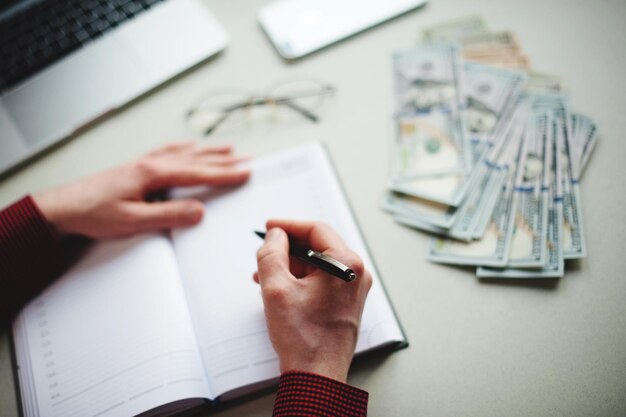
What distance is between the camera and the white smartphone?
3.51ft

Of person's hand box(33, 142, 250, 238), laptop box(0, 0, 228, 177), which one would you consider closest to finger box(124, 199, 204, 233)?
person's hand box(33, 142, 250, 238)

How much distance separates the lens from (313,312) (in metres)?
0.64

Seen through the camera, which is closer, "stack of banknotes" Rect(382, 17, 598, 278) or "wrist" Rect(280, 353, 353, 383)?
"wrist" Rect(280, 353, 353, 383)

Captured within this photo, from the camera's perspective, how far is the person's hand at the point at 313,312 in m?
0.62

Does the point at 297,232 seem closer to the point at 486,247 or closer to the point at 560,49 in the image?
the point at 486,247

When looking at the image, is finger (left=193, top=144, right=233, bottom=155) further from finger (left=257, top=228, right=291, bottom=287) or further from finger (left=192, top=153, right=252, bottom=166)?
finger (left=257, top=228, right=291, bottom=287)

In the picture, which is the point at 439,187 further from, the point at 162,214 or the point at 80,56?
the point at 80,56

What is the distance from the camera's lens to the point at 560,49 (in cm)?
100

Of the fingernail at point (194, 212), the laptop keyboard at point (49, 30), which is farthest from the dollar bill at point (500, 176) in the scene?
the laptop keyboard at point (49, 30)

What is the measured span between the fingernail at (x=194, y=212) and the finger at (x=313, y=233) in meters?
0.17

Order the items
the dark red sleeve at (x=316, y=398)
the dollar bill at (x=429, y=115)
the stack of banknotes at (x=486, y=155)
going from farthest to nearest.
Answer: the dollar bill at (x=429, y=115) < the stack of banknotes at (x=486, y=155) < the dark red sleeve at (x=316, y=398)

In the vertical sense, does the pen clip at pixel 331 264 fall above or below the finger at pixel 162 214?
below

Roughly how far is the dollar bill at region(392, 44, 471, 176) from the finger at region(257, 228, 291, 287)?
316mm

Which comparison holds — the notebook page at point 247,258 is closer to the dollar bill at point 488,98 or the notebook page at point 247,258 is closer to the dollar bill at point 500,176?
the dollar bill at point 500,176
